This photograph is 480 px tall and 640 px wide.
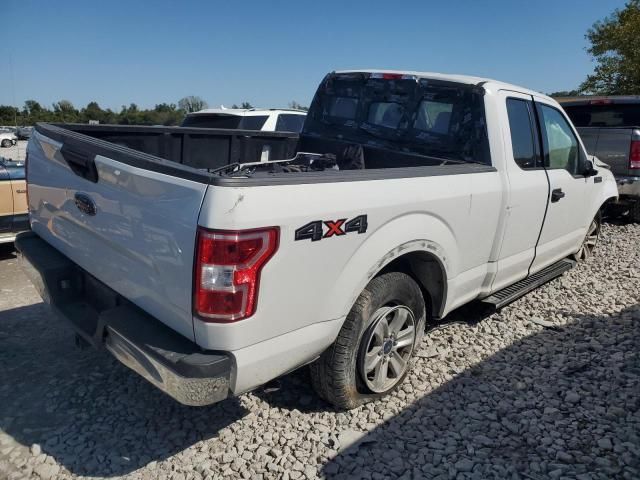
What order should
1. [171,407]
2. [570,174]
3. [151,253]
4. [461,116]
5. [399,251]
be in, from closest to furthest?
1. [151,253]
2. [399,251]
3. [171,407]
4. [461,116]
5. [570,174]

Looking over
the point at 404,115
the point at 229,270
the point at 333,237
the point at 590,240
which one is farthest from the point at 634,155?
the point at 229,270

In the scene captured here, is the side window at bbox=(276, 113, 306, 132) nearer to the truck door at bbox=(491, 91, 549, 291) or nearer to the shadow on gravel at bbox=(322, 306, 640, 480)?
the truck door at bbox=(491, 91, 549, 291)

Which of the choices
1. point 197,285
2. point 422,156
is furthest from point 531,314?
point 197,285

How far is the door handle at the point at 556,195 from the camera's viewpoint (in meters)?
4.00

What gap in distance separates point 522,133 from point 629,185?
446 cm

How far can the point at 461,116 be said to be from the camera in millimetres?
3586

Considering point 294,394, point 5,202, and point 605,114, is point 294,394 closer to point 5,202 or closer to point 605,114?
point 5,202

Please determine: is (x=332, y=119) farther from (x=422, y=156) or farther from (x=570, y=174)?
(x=570, y=174)

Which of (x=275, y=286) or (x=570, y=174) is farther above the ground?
(x=570, y=174)

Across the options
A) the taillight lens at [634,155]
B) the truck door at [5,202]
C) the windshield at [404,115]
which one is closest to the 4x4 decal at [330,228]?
the windshield at [404,115]

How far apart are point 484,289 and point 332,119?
79.6 inches

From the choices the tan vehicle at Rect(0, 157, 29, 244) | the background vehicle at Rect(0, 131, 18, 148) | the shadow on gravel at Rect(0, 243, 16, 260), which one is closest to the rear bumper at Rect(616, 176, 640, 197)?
the tan vehicle at Rect(0, 157, 29, 244)

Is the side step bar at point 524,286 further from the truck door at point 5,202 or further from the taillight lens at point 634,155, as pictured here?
the truck door at point 5,202

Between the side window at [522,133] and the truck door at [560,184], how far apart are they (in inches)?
7.4
